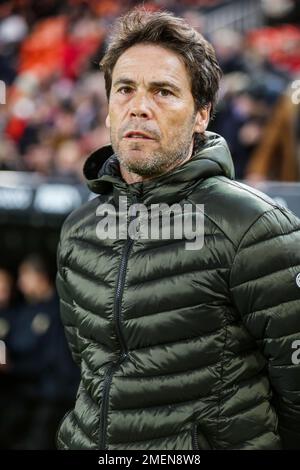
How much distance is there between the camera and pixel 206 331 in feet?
4.80

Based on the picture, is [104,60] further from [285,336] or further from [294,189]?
[294,189]

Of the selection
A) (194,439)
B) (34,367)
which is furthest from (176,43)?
(34,367)

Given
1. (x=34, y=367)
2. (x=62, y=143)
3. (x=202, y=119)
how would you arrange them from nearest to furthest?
1. (x=202, y=119)
2. (x=34, y=367)
3. (x=62, y=143)

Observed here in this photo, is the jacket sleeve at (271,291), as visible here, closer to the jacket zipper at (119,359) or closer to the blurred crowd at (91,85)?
the jacket zipper at (119,359)

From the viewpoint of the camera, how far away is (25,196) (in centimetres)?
398

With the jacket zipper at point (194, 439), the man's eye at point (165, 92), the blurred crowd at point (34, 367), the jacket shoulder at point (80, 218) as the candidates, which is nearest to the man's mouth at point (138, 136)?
the man's eye at point (165, 92)

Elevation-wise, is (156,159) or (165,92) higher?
(165,92)

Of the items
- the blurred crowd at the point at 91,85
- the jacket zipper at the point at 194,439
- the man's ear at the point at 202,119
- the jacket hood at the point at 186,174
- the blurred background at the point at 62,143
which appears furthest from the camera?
the blurred crowd at the point at 91,85

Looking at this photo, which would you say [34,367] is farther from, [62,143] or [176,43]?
[176,43]

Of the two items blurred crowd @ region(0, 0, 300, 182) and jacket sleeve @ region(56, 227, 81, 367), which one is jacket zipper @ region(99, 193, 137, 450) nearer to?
jacket sleeve @ region(56, 227, 81, 367)

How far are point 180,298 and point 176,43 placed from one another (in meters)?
0.56

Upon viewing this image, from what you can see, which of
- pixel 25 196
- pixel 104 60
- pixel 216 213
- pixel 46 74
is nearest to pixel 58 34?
pixel 46 74

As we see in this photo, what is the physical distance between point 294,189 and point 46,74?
2.66 m

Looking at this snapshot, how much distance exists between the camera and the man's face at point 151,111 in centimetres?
157
